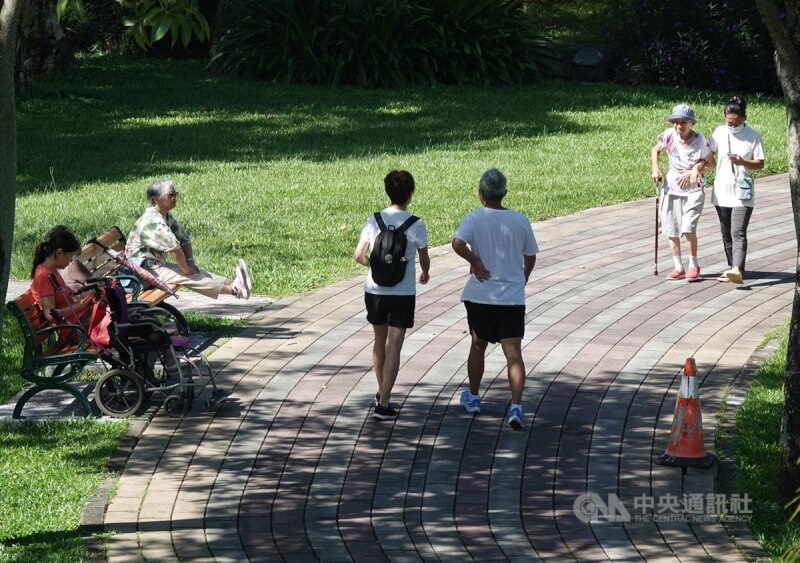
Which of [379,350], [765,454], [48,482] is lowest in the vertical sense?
[765,454]

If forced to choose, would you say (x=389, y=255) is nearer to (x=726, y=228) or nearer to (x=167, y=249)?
(x=167, y=249)

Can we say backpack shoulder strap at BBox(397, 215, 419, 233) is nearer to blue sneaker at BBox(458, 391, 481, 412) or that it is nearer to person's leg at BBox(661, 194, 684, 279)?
blue sneaker at BBox(458, 391, 481, 412)

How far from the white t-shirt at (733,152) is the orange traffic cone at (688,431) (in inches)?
195

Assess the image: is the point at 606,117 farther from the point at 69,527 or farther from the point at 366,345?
the point at 69,527

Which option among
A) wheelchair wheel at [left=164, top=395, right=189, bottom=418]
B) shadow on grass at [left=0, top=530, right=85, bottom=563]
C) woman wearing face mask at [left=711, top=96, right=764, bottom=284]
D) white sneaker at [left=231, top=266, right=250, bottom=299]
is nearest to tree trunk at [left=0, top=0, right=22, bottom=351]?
shadow on grass at [left=0, top=530, right=85, bottom=563]

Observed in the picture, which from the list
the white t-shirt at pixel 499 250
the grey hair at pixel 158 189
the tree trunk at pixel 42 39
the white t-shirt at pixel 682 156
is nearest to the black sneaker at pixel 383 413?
the white t-shirt at pixel 499 250

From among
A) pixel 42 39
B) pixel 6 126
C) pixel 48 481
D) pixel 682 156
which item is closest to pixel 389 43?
pixel 42 39

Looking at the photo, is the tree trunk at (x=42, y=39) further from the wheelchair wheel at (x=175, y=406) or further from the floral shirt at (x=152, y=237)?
the wheelchair wheel at (x=175, y=406)

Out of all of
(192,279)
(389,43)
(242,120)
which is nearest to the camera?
(192,279)

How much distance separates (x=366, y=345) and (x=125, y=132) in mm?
11819

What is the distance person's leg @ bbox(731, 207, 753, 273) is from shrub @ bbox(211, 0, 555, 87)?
42.7ft

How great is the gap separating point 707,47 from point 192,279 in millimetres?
16916

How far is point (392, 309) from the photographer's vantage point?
8.45m

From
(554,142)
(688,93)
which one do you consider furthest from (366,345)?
A: (688,93)
